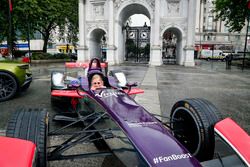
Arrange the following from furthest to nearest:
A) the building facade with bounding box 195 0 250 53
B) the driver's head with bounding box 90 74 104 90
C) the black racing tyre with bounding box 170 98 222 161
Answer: the building facade with bounding box 195 0 250 53
the driver's head with bounding box 90 74 104 90
the black racing tyre with bounding box 170 98 222 161

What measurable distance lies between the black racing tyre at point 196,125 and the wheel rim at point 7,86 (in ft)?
15.8

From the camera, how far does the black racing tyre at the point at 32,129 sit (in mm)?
2053

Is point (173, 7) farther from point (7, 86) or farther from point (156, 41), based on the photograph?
point (7, 86)

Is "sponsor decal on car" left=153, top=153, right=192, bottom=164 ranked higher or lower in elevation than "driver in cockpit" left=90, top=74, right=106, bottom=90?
lower

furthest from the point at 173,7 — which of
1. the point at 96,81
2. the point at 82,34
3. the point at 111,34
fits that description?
the point at 96,81

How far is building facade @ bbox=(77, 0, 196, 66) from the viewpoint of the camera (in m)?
26.4

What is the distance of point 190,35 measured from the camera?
2648cm

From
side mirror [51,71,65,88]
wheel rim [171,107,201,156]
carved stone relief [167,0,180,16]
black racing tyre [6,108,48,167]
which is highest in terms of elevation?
carved stone relief [167,0,180,16]

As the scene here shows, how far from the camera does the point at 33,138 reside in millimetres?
2121

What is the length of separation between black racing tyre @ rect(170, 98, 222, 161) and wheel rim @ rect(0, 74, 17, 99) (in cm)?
482

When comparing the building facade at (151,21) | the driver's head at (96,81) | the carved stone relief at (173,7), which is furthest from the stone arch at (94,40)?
the driver's head at (96,81)

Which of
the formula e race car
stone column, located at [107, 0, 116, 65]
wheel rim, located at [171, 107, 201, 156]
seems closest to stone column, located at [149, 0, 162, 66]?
stone column, located at [107, 0, 116, 65]

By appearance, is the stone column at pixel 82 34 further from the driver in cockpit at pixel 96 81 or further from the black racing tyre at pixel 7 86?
the driver in cockpit at pixel 96 81

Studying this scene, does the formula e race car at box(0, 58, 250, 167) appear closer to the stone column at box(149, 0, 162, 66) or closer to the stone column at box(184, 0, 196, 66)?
the stone column at box(149, 0, 162, 66)
